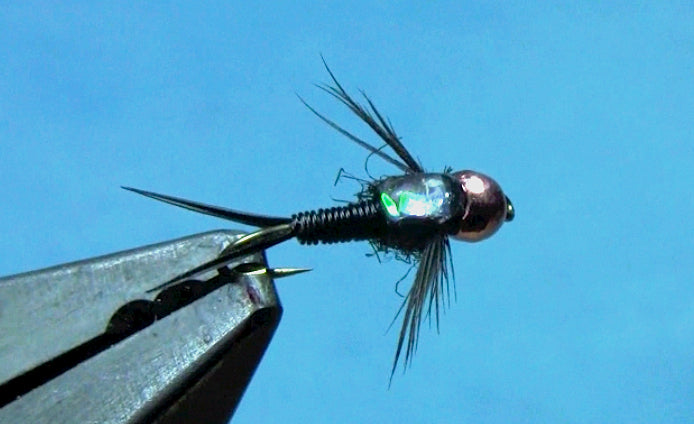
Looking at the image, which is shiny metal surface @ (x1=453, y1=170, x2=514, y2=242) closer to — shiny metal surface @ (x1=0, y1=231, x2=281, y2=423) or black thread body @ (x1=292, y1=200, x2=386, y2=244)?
black thread body @ (x1=292, y1=200, x2=386, y2=244)

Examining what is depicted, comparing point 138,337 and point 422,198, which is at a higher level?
point 422,198

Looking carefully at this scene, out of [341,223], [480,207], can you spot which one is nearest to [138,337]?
[341,223]

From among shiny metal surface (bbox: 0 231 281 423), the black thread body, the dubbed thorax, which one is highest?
the dubbed thorax

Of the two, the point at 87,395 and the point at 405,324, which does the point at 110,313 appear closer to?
the point at 87,395

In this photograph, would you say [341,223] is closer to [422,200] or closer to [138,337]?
[422,200]

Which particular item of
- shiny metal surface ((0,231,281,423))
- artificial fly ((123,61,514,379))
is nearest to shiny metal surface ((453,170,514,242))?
artificial fly ((123,61,514,379))

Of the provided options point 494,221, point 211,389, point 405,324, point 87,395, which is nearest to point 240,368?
point 211,389

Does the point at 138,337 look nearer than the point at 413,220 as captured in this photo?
Yes
